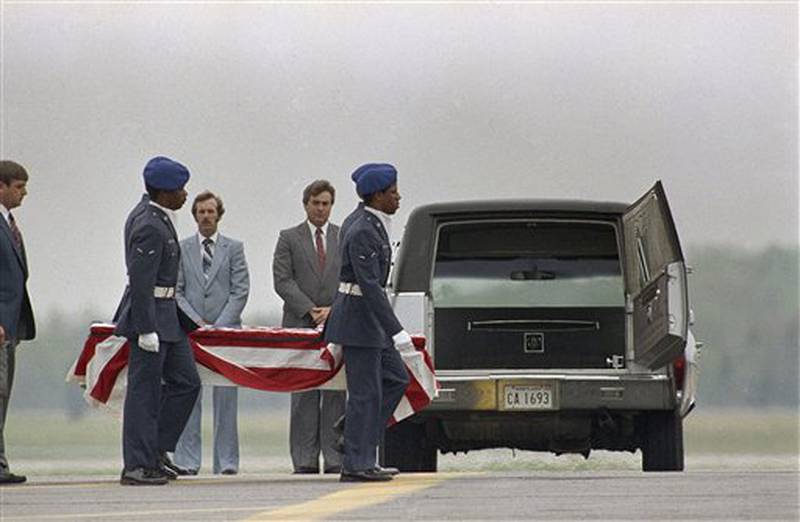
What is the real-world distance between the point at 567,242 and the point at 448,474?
2.12 m

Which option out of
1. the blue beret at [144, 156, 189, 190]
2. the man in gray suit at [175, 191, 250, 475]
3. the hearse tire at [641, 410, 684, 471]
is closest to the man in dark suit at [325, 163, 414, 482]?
the blue beret at [144, 156, 189, 190]

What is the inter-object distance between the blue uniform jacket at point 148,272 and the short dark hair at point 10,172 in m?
0.81

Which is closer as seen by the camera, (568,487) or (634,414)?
(568,487)

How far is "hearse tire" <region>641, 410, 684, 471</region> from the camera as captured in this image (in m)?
14.0

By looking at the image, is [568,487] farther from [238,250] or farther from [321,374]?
[238,250]

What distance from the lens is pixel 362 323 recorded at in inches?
482

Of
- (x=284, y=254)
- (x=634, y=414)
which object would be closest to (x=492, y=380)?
(x=634, y=414)

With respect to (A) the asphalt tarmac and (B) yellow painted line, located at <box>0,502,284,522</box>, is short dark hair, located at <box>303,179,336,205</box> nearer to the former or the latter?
(A) the asphalt tarmac

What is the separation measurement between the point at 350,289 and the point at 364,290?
14 cm

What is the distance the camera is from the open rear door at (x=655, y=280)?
43.7 feet

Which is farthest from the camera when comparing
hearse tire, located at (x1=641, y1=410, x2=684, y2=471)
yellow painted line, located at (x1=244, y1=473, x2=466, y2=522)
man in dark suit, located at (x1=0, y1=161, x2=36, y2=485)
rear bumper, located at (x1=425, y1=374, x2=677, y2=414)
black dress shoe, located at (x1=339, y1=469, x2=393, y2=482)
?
hearse tire, located at (x1=641, y1=410, x2=684, y2=471)

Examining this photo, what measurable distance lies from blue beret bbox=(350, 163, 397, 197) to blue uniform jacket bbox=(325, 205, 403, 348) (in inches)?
4.6

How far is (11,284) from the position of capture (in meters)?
12.7

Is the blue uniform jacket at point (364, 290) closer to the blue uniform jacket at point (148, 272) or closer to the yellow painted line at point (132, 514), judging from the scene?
the blue uniform jacket at point (148, 272)
